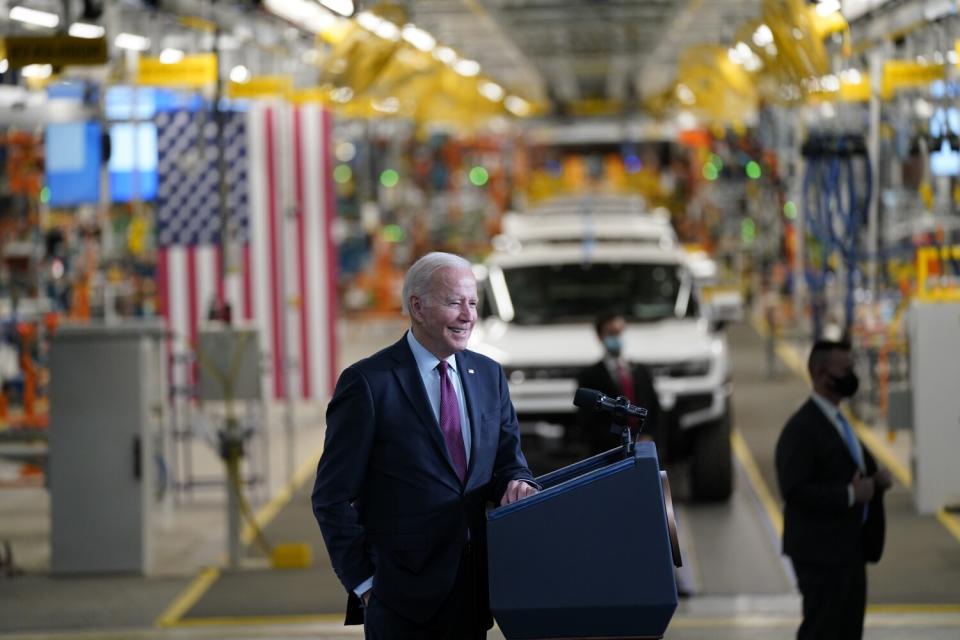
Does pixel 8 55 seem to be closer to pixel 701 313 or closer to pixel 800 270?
pixel 701 313

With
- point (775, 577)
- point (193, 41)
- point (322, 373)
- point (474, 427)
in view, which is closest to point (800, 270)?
point (322, 373)

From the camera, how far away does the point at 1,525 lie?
1201 centimetres

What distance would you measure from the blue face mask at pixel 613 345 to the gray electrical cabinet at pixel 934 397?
2285 mm

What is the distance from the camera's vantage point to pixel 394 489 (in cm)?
428

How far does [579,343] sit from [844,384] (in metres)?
5.36

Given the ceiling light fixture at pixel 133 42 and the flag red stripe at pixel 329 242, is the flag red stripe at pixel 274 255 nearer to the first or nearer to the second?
the flag red stripe at pixel 329 242

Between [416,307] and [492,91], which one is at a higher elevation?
[492,91]

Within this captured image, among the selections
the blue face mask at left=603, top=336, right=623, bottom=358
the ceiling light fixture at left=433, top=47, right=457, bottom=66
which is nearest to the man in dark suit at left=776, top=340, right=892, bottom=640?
the blue face mask at left=603, top=336, right=623, bottom=358

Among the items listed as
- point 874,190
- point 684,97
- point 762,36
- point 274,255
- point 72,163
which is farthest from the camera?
point 684,97

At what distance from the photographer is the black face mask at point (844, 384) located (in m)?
6.20

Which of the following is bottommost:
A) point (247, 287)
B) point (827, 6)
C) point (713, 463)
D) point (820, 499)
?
point (713, 463)

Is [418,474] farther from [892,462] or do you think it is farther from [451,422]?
[892,462]

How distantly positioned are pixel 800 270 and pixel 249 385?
9.47 metres

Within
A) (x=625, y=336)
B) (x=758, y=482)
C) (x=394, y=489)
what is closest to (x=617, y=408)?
A: (x=394, y=489)
